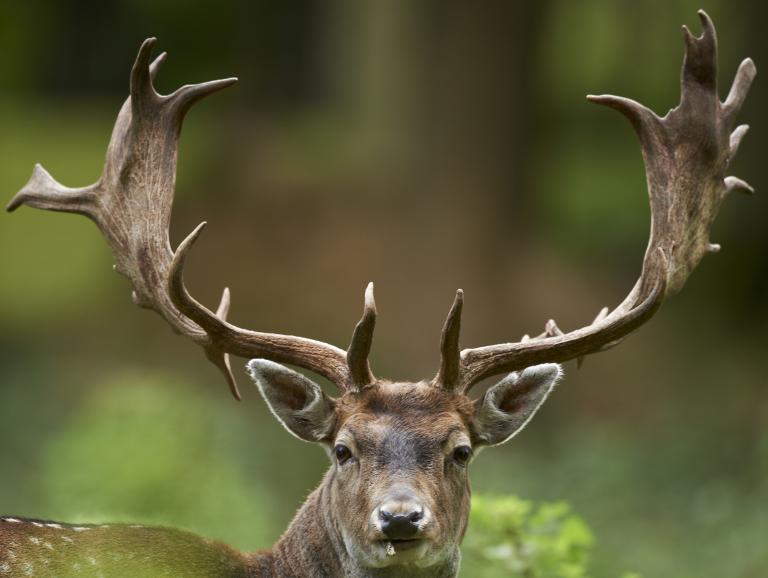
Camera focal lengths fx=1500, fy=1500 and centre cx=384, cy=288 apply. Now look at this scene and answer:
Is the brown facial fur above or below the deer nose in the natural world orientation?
above

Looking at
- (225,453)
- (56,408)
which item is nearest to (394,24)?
(56,408)

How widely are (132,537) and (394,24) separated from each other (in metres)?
16.3

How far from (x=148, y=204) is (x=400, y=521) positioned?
2.31m

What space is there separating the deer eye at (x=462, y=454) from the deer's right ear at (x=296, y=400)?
0.62m

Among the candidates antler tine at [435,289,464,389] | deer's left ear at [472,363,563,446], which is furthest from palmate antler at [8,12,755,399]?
antler tine at [435,289,464,389]

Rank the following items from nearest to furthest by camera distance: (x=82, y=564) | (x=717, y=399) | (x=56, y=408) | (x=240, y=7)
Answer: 1. (x=82, y=564)
2. (x=717, y=399)
3. (x=56, y=408)
4. (x=240, y=7)

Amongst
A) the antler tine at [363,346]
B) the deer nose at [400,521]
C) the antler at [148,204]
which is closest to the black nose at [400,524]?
the deer nose at [400,521]

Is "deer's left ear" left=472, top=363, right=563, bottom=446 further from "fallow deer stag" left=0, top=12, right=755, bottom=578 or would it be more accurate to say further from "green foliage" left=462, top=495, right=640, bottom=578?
"green foliage" left=462, top=495, right=640, bottom=578

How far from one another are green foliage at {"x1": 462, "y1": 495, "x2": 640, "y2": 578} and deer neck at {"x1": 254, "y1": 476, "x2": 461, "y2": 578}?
2.92 ft

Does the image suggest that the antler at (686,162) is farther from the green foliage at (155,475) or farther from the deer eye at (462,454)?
the green foliage at (155,475)

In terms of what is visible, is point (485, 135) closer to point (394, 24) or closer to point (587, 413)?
point (587, 413)

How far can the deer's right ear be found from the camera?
22.6ft

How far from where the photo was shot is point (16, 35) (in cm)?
2597

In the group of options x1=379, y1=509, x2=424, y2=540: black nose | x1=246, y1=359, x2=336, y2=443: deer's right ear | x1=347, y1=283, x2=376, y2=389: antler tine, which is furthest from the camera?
x1=246, y1=359, x2=336, y2=443: deer's right ear
